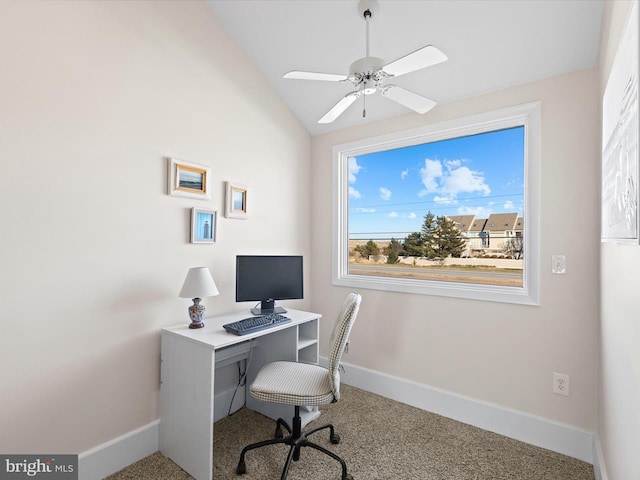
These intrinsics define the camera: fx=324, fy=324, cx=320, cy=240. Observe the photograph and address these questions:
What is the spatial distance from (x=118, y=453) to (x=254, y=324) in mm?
995

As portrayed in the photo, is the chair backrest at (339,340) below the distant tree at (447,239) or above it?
below

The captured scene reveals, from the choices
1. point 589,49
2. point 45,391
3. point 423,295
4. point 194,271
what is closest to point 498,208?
point 423,295

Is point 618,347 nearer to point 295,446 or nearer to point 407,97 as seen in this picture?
point 407,97

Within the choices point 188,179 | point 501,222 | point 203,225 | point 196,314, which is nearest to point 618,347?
point 501,222

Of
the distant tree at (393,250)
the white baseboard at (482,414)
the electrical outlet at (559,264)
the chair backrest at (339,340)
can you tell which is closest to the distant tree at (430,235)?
the distant tree at (393,250)

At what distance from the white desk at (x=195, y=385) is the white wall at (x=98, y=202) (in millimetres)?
131

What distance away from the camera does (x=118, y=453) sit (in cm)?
180

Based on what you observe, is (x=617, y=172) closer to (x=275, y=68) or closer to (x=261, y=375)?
(x=261, y=375)

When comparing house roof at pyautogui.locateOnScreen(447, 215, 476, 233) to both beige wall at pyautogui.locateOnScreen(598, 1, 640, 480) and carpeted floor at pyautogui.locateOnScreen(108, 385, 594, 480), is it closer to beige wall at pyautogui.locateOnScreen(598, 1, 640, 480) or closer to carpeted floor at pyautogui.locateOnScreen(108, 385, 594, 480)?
beige wall at pyautogui.locateOnScreen(598, 1, 640, 480)

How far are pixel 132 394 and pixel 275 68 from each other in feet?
8.23

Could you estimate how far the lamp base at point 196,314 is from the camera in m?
2.00

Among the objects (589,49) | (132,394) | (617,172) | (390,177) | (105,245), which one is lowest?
(132,394)

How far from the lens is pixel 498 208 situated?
7.74ft

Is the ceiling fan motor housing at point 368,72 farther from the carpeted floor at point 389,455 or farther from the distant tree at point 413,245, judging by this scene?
the carpeted floor at point 389,455
